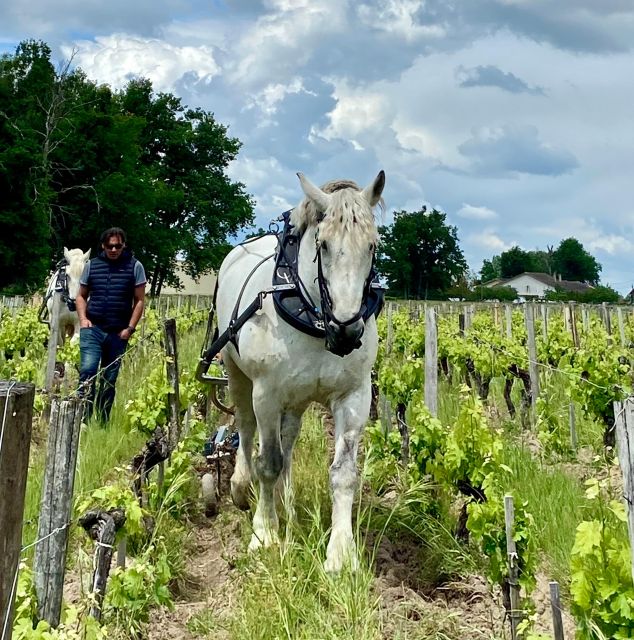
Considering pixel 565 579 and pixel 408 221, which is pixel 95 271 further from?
pixel 408 221

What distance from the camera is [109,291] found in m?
6.97

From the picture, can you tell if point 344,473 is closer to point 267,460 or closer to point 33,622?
point 267,460

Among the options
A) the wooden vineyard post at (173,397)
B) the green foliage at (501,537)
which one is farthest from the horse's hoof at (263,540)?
the wooden vineyard post at (173,397)

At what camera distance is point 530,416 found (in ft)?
28.7

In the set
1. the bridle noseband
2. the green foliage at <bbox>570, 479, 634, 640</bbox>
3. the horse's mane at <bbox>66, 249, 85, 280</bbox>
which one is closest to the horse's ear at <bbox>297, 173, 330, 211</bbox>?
the bridle noseband

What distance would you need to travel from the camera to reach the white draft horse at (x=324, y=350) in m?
3.59

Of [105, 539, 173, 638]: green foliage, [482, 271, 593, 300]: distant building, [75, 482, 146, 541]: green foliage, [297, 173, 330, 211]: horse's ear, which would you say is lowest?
[105, 539, 173, 638]: green foliage

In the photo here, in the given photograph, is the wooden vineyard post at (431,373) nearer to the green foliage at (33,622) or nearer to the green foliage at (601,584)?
the green foliage at (601,584)

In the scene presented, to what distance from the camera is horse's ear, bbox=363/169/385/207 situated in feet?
12.7

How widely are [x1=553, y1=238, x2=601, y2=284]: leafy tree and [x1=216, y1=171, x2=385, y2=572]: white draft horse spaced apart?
130 metres

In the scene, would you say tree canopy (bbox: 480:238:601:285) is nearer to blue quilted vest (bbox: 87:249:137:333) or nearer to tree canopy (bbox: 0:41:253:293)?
tree canopy (bbox: 0:41:253:293)

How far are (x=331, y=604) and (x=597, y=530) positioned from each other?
125 cm

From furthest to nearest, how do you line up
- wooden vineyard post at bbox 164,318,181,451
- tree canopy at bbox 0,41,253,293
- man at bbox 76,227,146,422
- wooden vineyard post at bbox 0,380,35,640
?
tree canopy at bbox 0,41,253,293 → man at bbox 76,227,146,422 → wooden vineyard post at bbox 164,318,181,451 → wooden vineyard post at bbox 0,380,35,640

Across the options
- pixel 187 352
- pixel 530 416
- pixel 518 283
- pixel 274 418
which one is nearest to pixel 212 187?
pixel 187 352
